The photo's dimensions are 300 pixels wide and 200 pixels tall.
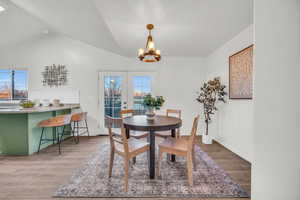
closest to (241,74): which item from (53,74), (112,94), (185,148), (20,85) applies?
(185,148)

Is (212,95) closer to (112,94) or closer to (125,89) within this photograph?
(125,89)

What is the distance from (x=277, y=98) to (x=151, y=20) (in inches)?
84.0

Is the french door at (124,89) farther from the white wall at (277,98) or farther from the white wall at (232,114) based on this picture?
the white wall at (277,98)

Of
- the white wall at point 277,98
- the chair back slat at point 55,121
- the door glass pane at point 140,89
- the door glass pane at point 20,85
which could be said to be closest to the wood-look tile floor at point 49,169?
the chair back slat at point 55,121

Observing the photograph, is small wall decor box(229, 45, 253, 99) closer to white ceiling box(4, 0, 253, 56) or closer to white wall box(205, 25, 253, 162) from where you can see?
white wall box(205, 25, 253, 162)

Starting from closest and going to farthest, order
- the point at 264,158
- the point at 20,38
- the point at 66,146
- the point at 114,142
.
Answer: the point at 264,158, the point at 114,142, the point at 66,146, the point at 20,38

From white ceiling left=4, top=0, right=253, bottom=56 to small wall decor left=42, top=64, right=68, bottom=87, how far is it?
1.19m

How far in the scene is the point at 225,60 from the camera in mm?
3168

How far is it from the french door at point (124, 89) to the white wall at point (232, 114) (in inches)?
70.7

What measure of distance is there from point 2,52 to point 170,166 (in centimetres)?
561

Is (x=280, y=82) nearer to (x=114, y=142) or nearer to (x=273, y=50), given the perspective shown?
(x=273, y=50)

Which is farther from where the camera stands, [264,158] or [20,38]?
[20,38]

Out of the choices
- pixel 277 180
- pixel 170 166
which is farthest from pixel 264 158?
pixel 170 166

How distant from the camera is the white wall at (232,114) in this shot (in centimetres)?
243
